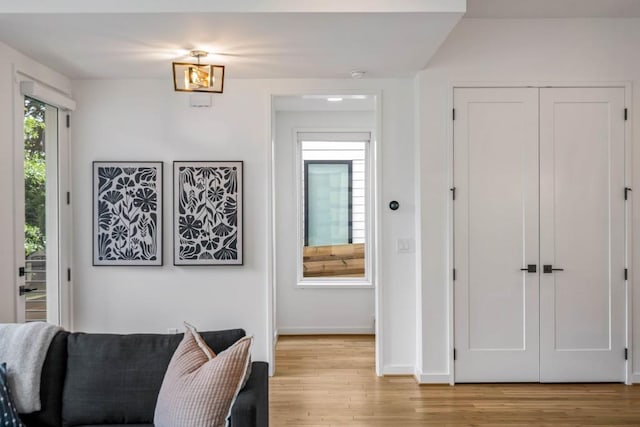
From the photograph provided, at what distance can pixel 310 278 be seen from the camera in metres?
5.89

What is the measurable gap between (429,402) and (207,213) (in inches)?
91.4

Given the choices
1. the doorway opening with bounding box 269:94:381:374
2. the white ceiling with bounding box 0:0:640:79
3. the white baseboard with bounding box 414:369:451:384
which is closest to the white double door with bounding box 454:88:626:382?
the white baseboard with bounding box 414:369:451:384

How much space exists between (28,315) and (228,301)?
1.49m

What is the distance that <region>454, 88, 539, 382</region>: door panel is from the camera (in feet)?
13.1

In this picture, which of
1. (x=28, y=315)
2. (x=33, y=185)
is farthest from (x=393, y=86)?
(x=28, y=315)

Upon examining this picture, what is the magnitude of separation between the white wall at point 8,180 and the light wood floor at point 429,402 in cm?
195

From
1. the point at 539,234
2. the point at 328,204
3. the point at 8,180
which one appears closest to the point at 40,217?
the point at 8,180

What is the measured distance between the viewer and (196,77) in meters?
3.35

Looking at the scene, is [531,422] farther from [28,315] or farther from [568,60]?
[28,315]

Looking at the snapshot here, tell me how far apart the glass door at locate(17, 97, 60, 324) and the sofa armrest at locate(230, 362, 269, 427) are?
6.77 feet

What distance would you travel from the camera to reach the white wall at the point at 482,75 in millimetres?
3982

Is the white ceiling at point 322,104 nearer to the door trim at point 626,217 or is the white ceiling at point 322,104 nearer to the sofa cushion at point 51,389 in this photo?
the door trim at point 626,217

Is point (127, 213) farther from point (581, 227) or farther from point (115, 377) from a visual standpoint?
point (581, 227)

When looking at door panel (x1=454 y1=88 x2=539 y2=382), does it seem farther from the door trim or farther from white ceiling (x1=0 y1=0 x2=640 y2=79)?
white ceiling (x1=0 y1=0 x2=640 y2=79)
